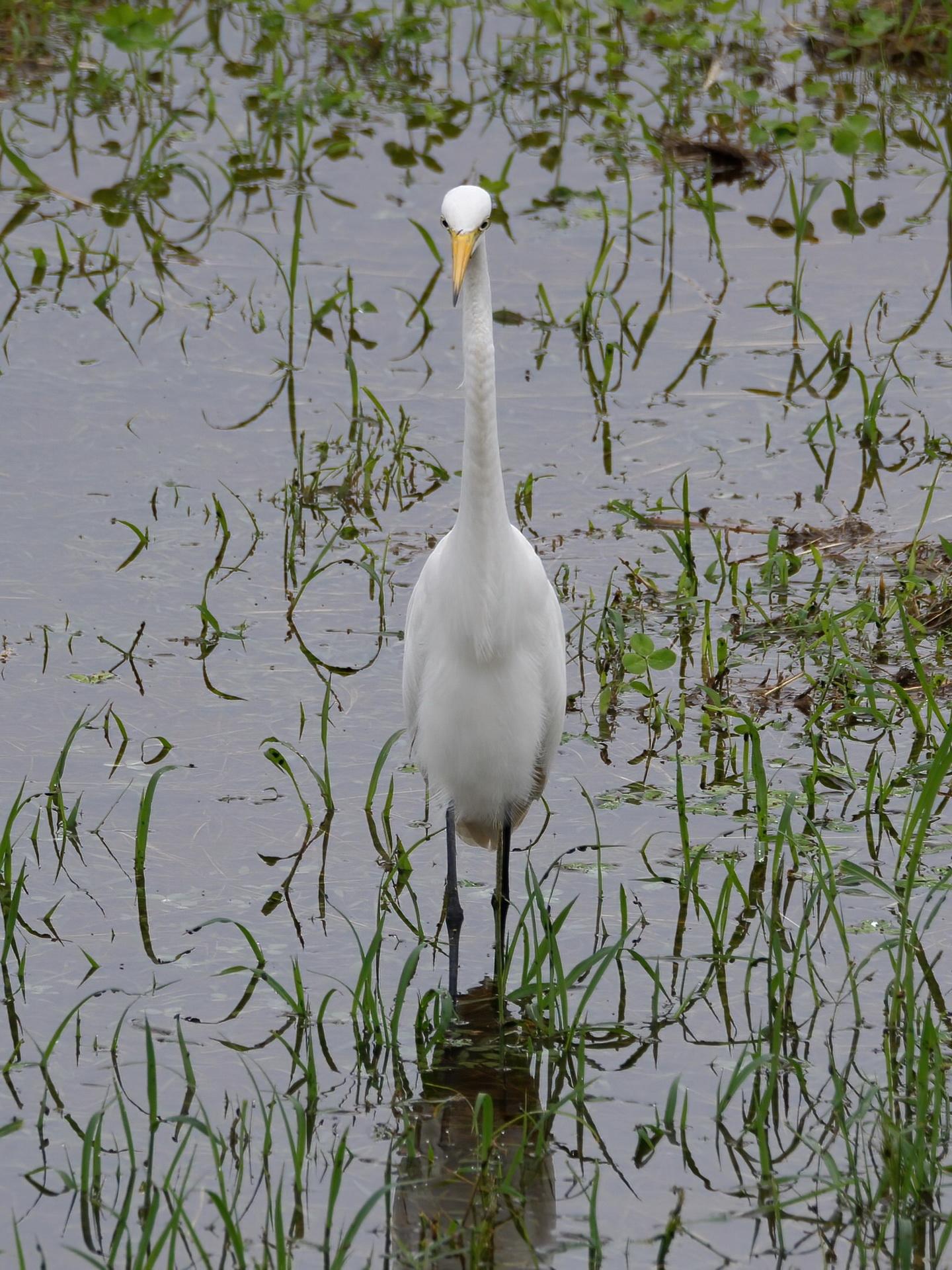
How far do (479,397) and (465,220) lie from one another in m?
0.35

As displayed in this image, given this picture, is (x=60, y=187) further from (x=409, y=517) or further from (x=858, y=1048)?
(x=858, y=1048)

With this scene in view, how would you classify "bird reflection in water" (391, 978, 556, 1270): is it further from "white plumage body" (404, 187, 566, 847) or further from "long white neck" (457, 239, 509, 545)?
"long white neck" (457, 239, 509, 545)

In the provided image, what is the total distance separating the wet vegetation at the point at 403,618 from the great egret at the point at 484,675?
0.58 feet

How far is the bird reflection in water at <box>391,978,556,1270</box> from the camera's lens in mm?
3096

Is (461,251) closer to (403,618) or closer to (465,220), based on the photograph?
(465,220)

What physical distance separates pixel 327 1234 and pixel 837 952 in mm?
1506

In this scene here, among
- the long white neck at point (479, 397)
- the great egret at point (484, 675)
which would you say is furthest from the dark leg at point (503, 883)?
the long white neck at point (479, 397)

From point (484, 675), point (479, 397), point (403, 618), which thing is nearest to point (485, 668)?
point (484, 675)

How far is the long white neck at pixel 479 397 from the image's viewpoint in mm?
3447

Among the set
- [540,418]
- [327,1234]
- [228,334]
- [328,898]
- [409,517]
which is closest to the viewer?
[327,1234]

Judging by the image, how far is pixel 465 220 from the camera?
3445 mm

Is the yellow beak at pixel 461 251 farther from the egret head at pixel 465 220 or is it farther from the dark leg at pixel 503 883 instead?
the dark leg at pixel 503 883

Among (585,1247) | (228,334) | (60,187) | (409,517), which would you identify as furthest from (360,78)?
(585,1247)

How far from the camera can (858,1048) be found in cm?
365
